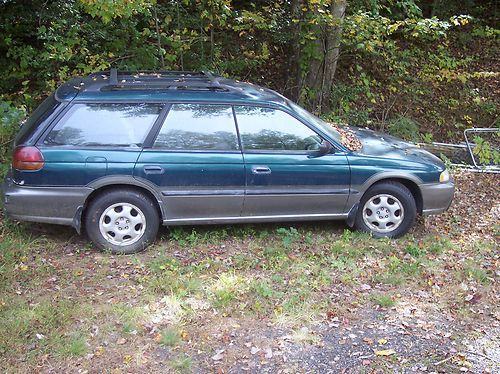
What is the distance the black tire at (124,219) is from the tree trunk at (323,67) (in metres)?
5.43

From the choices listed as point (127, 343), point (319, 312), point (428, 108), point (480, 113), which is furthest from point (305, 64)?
point (127, 343)

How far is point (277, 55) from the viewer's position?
11922 millimetres

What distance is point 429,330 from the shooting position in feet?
15.1

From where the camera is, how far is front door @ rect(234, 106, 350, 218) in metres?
5.71

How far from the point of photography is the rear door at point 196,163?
5.50 m

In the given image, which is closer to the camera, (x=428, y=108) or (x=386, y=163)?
(x=386, y=163)

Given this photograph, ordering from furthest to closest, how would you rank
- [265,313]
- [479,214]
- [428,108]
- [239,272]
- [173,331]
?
[428,108]
[479,214]
[239,272]
[265,313]
[173,331]

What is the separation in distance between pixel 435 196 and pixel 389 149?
0.73m

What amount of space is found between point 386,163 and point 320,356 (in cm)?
256

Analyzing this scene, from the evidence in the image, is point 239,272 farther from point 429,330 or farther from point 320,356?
point 429,330

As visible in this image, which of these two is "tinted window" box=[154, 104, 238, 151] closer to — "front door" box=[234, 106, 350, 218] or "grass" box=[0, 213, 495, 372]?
"front door" box=[234, 106, 350, 218]

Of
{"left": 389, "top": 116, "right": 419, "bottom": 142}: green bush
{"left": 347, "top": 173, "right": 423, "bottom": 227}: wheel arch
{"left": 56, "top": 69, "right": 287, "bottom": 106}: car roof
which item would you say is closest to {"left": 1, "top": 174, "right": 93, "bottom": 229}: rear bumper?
{"left": 56, "top": 69, "right": 287, "bottom": 106}: car roof

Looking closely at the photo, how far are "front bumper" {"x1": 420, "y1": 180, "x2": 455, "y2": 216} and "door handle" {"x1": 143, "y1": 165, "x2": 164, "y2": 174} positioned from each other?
288cm

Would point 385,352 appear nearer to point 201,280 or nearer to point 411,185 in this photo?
point 201,280
